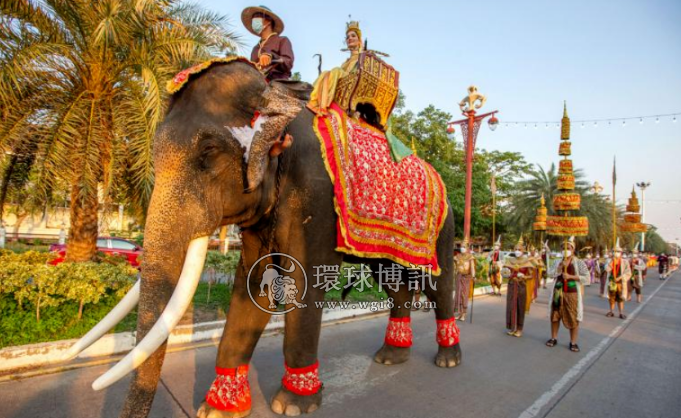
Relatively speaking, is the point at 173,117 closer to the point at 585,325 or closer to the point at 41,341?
the point at 41,341

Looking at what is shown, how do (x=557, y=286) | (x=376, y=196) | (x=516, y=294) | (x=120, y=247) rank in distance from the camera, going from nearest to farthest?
1. (x=376, y=196)
2. (x=557, y=286)
3. (x=516, y=294)
4. (x=120, y=247)

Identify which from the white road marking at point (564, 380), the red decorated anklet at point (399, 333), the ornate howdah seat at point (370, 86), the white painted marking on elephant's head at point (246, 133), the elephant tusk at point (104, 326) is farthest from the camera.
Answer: the red decorated anklet at point (399, 333)

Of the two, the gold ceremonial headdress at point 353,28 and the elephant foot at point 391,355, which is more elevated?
the gold ceremonial headdress at point 353,28

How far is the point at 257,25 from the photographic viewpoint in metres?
3.54

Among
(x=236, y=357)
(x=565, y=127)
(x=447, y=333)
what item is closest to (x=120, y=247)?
(x=236, y=357)

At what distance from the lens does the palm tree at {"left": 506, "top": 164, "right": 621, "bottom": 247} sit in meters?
28.2

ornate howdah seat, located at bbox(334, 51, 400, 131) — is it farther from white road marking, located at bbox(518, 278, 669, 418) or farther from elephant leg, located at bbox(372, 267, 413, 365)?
white road marking, located at bbox(518, 278, 669, 418)

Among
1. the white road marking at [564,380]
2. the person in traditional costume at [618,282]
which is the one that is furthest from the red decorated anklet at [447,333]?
the person in traditional costume at [618,282]

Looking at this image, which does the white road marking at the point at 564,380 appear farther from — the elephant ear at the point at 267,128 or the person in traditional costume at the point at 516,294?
the elephant ear at the point at 267,128

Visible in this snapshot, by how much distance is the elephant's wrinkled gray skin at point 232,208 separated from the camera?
2.16m

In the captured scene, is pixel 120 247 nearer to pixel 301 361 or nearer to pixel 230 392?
pixel 230 392

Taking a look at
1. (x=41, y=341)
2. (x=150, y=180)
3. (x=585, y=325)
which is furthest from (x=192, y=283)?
(x=585, y=325)

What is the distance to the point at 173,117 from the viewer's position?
2.38 metres

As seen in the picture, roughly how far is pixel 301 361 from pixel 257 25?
2867 millimetres
